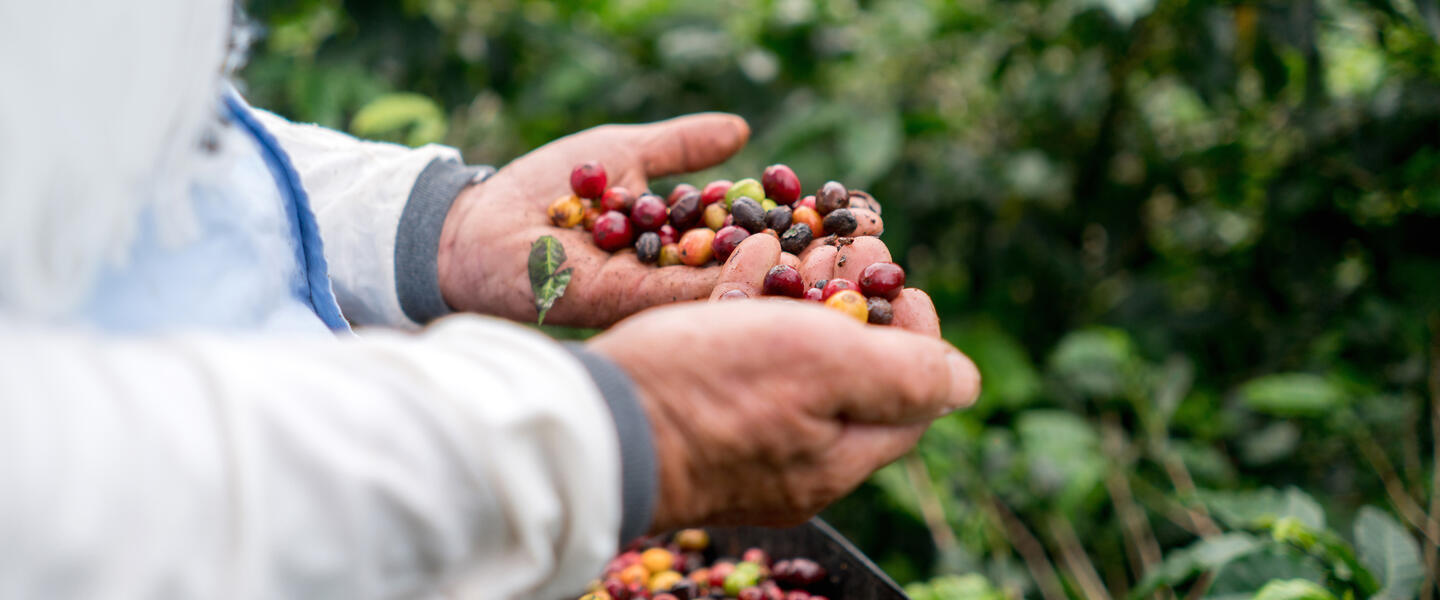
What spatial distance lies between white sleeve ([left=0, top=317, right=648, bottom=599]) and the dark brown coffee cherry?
0.61 meters

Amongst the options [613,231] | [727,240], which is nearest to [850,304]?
[727,240]

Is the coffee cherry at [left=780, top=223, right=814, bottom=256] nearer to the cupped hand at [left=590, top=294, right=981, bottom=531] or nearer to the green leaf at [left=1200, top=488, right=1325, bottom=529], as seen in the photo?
the cupped hand at [left=590, top=294, right=981, bottom=531]

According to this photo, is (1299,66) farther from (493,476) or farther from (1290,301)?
(493,476)

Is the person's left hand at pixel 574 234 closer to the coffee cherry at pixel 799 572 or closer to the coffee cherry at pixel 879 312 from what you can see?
the coffee cherry at pixel 879 312

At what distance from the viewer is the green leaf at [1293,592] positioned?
1.13 metres

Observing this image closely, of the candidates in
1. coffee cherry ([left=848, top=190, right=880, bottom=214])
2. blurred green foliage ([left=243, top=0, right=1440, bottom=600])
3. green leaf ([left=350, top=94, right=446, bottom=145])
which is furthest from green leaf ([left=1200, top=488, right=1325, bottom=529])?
green leaf ([left=350, top=94, right=446, bottom=145])

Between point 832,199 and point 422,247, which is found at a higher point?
point 832,199

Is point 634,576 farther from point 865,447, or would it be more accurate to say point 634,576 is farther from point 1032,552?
point 1032,552

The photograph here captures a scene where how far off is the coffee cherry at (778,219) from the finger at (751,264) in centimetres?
14

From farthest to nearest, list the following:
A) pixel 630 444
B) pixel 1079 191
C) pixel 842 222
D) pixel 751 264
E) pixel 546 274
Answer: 1. pixel 1079 191
2. pixel 546 274
3. pixel 842 222
4. pixel 751 264
5. pixel 630 444

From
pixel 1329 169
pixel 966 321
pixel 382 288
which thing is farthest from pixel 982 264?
pixel 382 288

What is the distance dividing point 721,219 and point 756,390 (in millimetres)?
606

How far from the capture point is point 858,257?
1083mm

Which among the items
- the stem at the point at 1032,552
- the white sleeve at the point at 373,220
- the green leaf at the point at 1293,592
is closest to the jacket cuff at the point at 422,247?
the white sleeve at the point at 373,220
